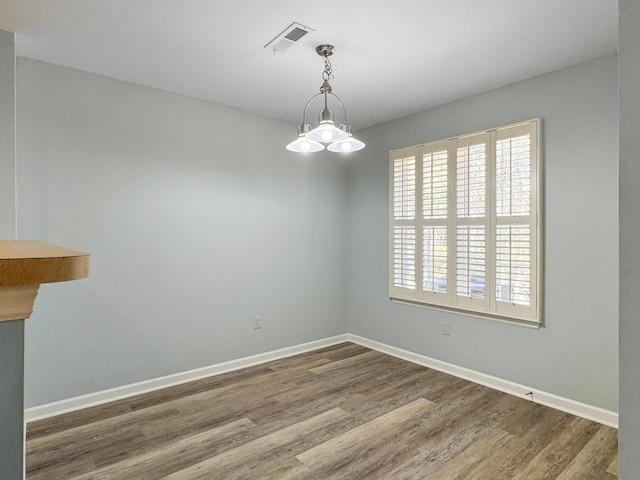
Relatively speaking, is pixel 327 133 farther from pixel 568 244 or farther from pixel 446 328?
pixel 446 328

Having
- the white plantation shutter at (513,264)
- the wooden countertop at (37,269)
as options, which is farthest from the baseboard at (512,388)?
the wooden countertop at (37,269)

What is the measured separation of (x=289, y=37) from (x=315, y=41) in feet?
0.60

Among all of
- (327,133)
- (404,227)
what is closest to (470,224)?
(404,227)

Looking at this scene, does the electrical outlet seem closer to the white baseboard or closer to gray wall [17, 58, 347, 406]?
the white baseboard

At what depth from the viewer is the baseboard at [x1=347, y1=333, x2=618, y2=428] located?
2678 mm

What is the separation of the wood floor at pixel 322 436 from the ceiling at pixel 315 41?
2618 millimetres

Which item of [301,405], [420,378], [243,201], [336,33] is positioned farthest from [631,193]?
[243,201]

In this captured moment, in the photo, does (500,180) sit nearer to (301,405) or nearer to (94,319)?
(301,405)

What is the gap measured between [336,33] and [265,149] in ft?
5.70

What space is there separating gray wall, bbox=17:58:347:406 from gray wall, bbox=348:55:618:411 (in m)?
1.77

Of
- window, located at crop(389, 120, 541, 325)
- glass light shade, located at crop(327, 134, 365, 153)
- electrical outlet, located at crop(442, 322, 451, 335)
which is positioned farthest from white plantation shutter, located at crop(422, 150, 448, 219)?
glass light shade, located at crop(327, 134, 365, 153)

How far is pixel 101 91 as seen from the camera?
2967 millimetres

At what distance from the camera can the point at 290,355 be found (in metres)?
4.09

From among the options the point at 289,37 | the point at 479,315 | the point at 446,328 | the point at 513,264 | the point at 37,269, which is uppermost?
the point at 289,37
